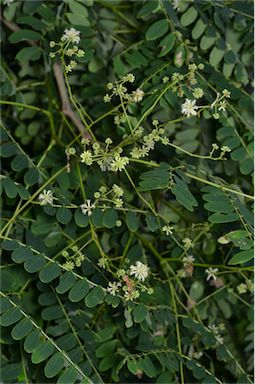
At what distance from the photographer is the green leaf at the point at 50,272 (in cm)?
87

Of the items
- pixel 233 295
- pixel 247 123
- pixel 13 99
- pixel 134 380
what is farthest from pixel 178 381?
pixel 13 99

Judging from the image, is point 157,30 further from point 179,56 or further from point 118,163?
point 118,163

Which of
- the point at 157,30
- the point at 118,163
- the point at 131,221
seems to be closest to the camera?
the point at 118,163

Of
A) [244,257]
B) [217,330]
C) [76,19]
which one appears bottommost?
[217,330]

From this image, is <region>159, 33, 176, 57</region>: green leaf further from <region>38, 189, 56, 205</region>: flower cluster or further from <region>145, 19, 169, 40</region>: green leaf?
<region>38, 189, 56, 205</region>: flower cluster

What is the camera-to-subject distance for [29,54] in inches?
42.4

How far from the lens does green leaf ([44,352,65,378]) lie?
84cm

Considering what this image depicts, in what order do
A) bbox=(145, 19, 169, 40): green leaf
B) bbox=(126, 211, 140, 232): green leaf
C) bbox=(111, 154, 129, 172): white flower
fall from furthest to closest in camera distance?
1. bbox=(145, 19, 169, 40): green leaf
2. bbox=(126, 211, 140, 232): green leaf
3. bbox=(111, 154, 129, 172): white flower

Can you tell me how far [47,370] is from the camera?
2.75 ft

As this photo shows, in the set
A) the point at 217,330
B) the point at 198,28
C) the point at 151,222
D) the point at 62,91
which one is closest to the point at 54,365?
the point at 151,222

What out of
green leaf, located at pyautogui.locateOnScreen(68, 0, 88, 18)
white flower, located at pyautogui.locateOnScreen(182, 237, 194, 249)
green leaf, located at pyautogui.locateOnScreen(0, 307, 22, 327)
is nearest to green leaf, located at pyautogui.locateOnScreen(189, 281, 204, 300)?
white flower, located at pyautogui.locateOnScreen(182, 237, 194, 249)

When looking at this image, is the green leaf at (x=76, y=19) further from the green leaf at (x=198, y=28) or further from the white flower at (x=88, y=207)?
the white flower at (x=88, y=207)

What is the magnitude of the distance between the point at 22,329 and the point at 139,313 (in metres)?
0.15

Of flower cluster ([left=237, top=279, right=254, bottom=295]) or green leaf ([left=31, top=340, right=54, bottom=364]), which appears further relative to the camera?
flower cluster ([left=237, top=279, right=254, bottom=295])
